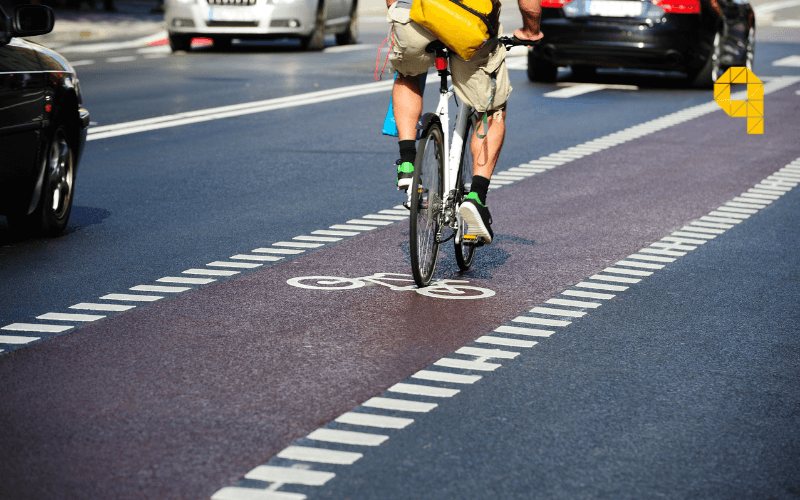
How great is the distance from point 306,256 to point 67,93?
175 cm

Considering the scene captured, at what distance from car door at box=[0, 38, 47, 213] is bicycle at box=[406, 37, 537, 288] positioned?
2.18 meters

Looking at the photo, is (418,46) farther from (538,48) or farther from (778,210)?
(538,48)

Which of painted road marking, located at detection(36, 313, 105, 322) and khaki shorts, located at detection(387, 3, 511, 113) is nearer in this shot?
painted road marking, located at detection(36, 313, 105, 322)

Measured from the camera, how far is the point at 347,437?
4121 millimetres

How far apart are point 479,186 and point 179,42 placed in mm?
16027

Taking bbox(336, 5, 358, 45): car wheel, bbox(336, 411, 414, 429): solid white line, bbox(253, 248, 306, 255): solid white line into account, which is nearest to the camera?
bbox(336, 411, 414, 429): solid white line

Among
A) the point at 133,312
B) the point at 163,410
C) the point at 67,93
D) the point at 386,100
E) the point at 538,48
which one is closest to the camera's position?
the point at 163,410

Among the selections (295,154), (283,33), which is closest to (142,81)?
(283,33)

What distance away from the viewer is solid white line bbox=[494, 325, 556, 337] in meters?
5.44

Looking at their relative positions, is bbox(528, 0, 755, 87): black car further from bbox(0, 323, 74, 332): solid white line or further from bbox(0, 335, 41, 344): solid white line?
bbox(0, 335, 41, 344): solid white line

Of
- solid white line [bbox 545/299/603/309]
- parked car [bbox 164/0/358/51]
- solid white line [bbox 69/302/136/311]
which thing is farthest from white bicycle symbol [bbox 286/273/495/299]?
parked car [bbox 164/0/358/51]

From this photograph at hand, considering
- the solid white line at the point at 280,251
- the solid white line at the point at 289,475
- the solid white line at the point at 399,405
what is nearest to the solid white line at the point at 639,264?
the solid white line at the point at 280,251

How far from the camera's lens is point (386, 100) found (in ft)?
50.2

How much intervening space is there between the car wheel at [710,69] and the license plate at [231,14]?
7.27 metres
